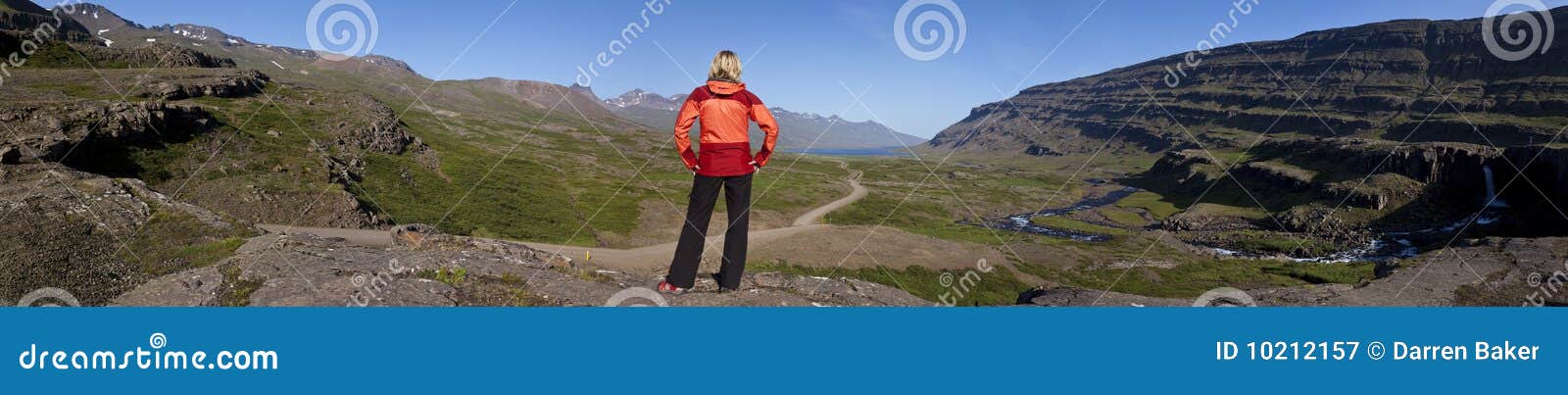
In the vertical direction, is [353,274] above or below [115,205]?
below

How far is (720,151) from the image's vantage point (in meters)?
8.52

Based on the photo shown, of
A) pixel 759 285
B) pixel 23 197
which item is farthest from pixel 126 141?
pixel 759 285

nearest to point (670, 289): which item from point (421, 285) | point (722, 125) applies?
point (722, 125)

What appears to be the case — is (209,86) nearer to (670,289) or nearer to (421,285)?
(421,285)

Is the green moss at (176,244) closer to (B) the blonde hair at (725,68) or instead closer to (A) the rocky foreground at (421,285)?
(A) the rocky foreground at (421,285)

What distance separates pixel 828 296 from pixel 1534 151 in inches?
6685

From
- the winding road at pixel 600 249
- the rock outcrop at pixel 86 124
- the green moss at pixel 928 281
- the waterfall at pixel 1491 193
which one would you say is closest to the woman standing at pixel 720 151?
the winding road at pixel 600 249

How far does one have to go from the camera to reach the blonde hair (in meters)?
8.20

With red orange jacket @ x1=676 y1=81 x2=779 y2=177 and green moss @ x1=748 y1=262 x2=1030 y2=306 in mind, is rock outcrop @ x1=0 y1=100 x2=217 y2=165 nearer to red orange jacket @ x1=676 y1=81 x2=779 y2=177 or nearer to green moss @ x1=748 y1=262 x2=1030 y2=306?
red orange jacket @ x1=676 y1=81 x2=779 y2=177

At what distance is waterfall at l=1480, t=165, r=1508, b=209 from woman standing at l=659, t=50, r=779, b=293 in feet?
534

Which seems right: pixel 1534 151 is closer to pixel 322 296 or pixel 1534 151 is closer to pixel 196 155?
pixel 322 296

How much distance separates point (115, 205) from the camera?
16.7 metres

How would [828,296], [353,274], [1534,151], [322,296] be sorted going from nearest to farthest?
[322,296], [353,274], [828,296], [1534,151]

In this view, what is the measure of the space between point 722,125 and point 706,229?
5.84 feet
